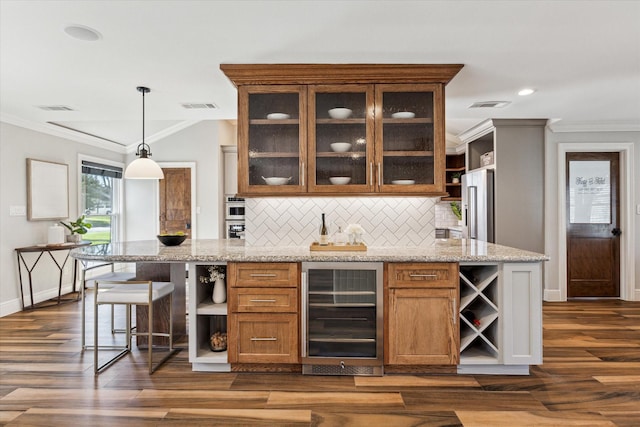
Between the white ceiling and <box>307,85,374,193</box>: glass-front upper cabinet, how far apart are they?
305 millimetres

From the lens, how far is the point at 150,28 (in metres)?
2.33

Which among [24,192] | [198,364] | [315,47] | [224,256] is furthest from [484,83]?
[24,192]

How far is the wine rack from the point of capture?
106 inches

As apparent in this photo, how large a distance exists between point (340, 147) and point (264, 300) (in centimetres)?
132

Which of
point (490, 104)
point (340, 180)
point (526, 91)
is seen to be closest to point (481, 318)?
point (340, 180)

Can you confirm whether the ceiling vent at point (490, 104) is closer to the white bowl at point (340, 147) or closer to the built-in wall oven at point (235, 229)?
the white bowl at point (340, 147)

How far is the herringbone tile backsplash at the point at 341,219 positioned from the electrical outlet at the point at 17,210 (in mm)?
3114

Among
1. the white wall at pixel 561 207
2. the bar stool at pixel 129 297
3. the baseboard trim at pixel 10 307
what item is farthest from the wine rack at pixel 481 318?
the baseboard trim at pixel 10 307

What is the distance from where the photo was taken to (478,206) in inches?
202

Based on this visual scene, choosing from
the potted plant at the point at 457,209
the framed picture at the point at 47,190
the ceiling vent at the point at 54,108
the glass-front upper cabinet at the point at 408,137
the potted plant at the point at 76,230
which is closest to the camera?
the glass-front upper cabinet at the point at 408,137

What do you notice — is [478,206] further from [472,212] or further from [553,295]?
[553,295]

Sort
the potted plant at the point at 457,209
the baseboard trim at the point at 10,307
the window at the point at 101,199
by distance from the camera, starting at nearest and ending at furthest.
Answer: the baseboard trim at the point at 10,307
the window at the point at 101,199
the potted plant at the point at 457,209

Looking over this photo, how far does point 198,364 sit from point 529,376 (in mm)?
2371

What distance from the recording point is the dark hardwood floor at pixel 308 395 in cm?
218
